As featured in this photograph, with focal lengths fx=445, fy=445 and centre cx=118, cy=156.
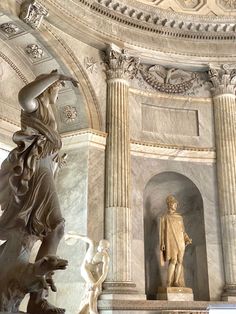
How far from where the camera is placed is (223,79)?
11.2m

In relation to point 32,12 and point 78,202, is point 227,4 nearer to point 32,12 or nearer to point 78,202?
point 32,12

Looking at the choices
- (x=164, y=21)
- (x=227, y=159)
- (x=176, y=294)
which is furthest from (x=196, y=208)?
(x=164, y=21)

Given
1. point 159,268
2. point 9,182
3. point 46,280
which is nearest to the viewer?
point 46,280

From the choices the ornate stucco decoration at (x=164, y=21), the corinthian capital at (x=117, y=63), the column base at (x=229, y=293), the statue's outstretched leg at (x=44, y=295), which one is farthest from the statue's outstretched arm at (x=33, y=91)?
the column base at (x=229, y=293)

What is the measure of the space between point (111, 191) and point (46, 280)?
225 inches

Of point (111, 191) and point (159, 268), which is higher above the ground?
point (111, 191)

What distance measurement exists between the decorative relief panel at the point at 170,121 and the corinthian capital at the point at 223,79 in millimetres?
792

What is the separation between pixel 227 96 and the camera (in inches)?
436

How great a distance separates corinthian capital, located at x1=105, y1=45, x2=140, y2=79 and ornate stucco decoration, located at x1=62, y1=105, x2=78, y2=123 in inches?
47.1

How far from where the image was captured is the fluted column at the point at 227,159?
31.9ft

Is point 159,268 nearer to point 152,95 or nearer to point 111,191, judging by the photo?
point 111,191

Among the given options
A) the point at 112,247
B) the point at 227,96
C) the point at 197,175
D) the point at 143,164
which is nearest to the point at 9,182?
the point at 112,247

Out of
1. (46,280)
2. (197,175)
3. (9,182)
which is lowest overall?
(46,280)

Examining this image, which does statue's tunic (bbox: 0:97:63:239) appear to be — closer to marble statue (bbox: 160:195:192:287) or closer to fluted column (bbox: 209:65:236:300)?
marble statue (bbox: 160:195:192:287)
